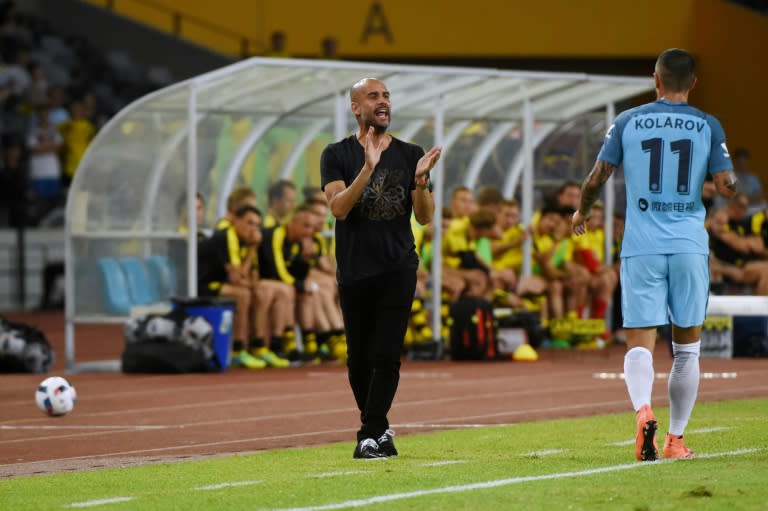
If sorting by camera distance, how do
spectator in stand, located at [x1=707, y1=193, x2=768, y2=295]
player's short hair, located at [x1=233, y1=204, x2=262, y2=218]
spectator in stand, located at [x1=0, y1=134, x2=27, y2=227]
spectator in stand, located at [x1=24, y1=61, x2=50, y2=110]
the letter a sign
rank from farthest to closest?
the letter a sign → spectator in stand, located at [x1=24, y1=61, x2=50, y2=110] → spectator in stand, located at [x1=0, y1=134, x2=27, y2=227] → spectator in stand, located at [x1=707, y1=193, x2=768, y2=295] → player's short hair, located at [x1=233, y1=204, x2=262, y2=218]

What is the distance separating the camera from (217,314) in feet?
58.6

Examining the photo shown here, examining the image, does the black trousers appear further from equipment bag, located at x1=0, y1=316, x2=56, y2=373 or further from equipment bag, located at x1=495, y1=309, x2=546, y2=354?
equipment bag, located at x1=495, y1=309, x2=546, y2=354

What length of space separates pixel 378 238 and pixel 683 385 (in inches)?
72.5

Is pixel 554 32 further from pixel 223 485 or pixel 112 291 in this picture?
pixel 223 485

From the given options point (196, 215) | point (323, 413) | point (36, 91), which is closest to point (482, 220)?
point (196, 215)

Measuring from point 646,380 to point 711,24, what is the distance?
985 inches

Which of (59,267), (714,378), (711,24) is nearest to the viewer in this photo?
(714,378)

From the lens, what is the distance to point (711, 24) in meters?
33.2

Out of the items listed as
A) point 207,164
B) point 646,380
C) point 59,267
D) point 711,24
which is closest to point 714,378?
point 207,164

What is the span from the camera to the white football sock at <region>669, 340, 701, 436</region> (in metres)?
9.27

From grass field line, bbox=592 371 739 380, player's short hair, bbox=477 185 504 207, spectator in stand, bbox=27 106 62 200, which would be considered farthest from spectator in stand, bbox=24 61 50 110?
grass field line, bbox=592 371 739 380

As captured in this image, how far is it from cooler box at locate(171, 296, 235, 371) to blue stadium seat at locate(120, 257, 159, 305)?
73 centimetres

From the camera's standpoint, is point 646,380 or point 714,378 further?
point 714,378

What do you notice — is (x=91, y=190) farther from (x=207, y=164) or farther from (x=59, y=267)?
(x=59, y=267)
